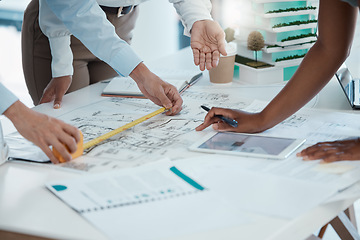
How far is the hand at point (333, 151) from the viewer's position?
92cm

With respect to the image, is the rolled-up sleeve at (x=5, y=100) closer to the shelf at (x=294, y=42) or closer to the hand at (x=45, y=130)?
the hand at (x=45, y=130)

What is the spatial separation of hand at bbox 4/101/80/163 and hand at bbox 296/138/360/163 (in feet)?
1.49

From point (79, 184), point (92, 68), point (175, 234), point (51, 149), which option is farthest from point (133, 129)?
point (92, 68)

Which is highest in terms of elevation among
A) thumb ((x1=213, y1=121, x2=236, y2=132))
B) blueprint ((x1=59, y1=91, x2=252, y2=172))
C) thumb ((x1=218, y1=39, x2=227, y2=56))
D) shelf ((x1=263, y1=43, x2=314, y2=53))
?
thumb ((x1=218, y1=39, x2=227, y2=56))

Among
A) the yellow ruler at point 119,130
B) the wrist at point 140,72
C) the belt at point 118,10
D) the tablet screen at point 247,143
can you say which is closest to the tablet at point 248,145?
the tablet screen at point 247,143

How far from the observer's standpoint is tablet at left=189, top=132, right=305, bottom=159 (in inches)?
38.3

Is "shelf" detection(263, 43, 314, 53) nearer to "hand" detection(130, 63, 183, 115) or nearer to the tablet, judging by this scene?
"hand" detection(130, 63, 183, 115)

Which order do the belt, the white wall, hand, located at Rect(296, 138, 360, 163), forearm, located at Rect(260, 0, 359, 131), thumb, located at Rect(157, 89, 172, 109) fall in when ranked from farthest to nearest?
the white wall, the belt, thumb, located at Rect(157, 89, 172, 109), forearm, located at Rect(260, 0, 359, 131), hand, located at Rect(296, 138, 360, 163)

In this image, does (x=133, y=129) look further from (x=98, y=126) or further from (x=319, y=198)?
(x=319, y=198)

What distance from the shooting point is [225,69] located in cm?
156

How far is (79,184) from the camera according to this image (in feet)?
2.88

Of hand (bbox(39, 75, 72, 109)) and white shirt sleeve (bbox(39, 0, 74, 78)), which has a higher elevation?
white shirt sleeve (bbox(39, 0, 74, 78))

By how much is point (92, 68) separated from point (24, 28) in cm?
28

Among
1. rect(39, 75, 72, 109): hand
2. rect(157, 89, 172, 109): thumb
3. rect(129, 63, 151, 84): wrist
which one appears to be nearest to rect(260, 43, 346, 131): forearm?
rect(157, 89, 172, 109): thumb
